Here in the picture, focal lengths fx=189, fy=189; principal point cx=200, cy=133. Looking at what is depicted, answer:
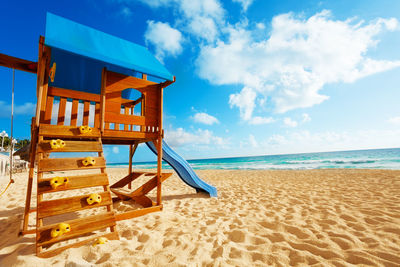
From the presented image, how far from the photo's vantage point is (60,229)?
8.19ft

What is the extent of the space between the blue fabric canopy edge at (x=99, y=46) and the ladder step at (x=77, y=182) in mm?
2076

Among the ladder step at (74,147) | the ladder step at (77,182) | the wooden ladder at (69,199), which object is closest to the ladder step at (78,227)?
the wooden ladder at (69,199)

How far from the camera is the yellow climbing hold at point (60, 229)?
8.05 ft

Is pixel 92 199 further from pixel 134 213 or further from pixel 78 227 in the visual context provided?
pixel 134 213

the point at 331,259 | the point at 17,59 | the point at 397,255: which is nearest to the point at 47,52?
the point at 17,59

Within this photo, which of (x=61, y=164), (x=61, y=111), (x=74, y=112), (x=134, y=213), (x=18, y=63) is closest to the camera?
(x=61, y=164)

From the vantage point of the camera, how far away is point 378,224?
125 inches

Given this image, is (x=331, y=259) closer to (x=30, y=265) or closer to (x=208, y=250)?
(x=208, y=250)

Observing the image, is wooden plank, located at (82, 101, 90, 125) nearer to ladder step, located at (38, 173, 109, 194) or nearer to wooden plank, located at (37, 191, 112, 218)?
ladder step, located at (38, 173, 109, 194)

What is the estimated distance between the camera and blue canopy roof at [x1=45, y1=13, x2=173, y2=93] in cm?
330

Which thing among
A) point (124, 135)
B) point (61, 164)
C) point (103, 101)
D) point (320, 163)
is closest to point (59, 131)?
point (61, 164)

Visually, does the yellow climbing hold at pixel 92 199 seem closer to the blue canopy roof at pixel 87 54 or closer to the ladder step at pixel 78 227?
the ladder step at pixel 78 227

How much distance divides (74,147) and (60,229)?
1.22 meters

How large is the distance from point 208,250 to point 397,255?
222 centimetres
